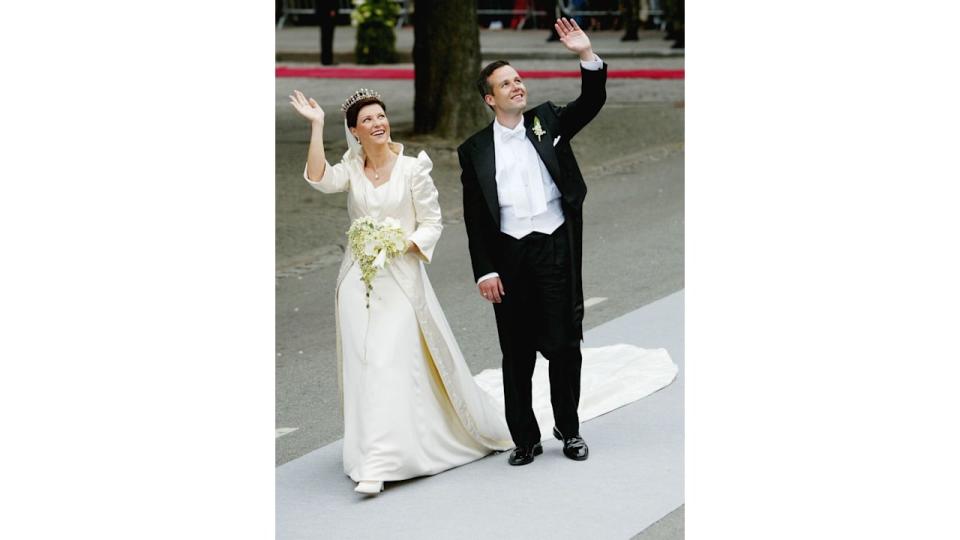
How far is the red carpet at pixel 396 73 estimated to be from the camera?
2559cm

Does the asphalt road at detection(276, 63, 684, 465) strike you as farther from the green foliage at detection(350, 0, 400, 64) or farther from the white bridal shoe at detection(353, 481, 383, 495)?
the green foliage at detection(350, 0, 400, 64)

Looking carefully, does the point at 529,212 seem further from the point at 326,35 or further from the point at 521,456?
the point at 326,35

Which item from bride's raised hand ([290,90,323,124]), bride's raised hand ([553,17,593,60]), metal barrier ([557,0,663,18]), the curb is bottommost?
bride's raised hand ([290,90,323,124])

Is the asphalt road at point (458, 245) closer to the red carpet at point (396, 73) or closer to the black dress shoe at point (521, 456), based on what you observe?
the black dress shoe at point (521, 456)

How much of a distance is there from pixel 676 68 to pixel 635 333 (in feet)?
57.2

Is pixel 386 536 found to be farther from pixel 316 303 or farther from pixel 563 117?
pixel 316 303

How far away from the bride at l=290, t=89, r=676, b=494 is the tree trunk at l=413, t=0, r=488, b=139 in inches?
383

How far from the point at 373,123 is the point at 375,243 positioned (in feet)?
1.79

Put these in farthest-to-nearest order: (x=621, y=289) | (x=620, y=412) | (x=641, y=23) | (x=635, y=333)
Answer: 1. (x=641, y=23)
2. (x=621, y=289)
3. (x=635, y=333)
4. (x=620, y=412)

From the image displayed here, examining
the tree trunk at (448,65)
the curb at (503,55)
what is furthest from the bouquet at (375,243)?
the curb at (503,55)

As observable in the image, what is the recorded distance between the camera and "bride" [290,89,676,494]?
6.92 meters

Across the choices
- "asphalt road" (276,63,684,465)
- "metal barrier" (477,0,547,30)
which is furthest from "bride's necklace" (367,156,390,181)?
"metal barrier" (477,0,547,30)

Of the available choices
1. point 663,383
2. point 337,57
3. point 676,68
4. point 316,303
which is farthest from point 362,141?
point 337,57

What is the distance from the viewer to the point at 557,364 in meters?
7.17
